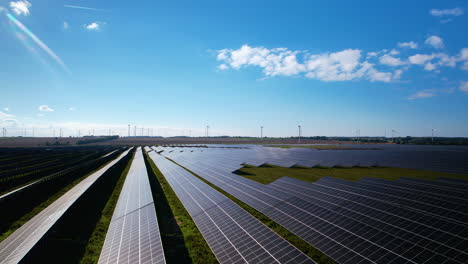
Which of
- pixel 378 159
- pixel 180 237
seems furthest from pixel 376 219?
pixel 378 159

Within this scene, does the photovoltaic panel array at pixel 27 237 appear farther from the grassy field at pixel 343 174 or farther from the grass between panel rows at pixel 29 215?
the grassy field at pixel 343 174

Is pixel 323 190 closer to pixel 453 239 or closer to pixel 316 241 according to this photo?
pixel 316 241

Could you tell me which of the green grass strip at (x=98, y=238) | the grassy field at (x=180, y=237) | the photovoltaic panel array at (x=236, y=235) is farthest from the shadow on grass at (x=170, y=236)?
the green grass strip at (x=98, y=238)

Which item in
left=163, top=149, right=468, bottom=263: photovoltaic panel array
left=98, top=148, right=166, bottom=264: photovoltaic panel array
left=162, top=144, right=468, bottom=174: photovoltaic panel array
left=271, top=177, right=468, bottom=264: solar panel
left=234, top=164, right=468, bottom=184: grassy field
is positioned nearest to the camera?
left=271, top=177, right=468, bottom=264: solar panel

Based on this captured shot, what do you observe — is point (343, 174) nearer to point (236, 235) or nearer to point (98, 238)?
point (236, 235)

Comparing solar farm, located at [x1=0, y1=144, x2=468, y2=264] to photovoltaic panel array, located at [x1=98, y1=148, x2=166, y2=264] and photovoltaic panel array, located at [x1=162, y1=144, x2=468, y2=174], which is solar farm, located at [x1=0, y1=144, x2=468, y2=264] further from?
photovoltaic panel array, located at [x1=162, y1=144, x2=468, y2=174]

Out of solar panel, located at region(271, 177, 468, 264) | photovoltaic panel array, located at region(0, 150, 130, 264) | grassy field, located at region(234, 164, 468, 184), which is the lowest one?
grassy field, located at region(234, 164, 468, 184)

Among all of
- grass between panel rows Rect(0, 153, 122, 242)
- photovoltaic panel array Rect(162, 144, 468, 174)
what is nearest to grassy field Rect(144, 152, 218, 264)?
grass between panel rows Rect(0, 153, 122, 242)
